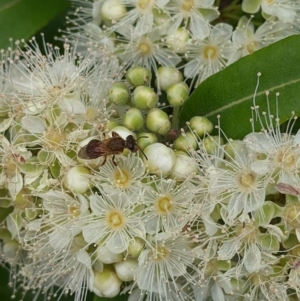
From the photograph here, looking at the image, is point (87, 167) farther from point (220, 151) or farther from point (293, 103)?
Answer: point (293, 103)

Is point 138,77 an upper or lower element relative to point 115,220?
upper

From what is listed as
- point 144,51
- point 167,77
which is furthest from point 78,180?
point 144,51

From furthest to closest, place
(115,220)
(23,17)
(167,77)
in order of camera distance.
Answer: (23,17)
(167,77)
(115,220)

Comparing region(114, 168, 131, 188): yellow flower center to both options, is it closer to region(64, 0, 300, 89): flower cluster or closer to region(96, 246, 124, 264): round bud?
region(96, 246, 124, 264): round bud

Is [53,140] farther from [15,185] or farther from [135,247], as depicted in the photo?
[135,247]

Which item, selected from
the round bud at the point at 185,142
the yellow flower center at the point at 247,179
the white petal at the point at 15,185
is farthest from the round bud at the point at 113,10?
the yellow flower center at the point at 247,179

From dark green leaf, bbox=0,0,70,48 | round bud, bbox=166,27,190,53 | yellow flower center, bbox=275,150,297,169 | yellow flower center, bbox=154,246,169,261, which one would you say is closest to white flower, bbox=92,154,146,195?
yellow flower center, bbox=154,246,169,261
